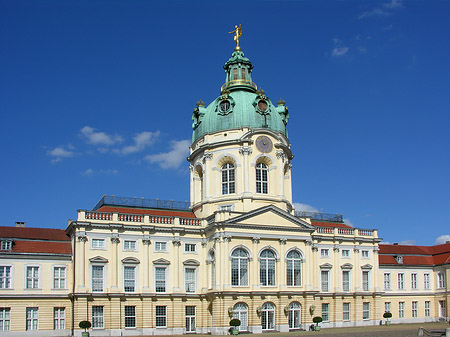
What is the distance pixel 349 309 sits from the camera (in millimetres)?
67500

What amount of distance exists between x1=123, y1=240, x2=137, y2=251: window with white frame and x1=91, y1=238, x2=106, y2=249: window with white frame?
213 centimetres

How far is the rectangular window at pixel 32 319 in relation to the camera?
53.7 metres

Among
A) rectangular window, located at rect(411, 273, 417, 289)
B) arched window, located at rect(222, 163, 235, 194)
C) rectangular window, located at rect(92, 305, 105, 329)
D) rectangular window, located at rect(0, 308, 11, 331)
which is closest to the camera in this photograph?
rectangular window, located at rect(0, 308, 11, 331)

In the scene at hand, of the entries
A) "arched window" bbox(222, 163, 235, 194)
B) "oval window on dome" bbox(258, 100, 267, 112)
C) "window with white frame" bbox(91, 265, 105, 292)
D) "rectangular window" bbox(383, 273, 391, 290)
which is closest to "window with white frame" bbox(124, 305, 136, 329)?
"window with white frame" bbox(91, 265, 105, 292)

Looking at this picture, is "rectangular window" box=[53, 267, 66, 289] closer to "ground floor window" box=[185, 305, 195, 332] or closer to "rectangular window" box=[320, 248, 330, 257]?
"ground floor window" box=[185, 305, 195, 332]

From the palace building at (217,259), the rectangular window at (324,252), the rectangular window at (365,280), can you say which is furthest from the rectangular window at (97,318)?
the rectangular window at (365,280)

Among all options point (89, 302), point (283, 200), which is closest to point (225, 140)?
point (283, 200)

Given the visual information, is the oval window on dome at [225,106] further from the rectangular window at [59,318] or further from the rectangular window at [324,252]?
the rectangular window at [59,318]

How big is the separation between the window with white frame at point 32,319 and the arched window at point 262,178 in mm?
26043

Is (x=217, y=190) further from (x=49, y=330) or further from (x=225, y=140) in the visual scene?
(x=49, y=330)

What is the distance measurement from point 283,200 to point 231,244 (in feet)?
31.0

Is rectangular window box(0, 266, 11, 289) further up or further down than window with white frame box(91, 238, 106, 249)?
further down

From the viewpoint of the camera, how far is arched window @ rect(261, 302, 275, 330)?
58.7 metres

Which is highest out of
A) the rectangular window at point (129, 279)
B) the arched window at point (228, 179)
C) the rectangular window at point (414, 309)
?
the arched window at point (228, 179)
